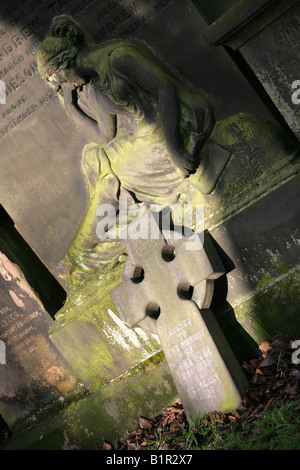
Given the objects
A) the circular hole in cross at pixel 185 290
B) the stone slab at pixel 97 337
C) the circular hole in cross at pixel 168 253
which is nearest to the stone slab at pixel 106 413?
the stone slab at pixel 97 337

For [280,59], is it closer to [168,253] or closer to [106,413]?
[168,253]

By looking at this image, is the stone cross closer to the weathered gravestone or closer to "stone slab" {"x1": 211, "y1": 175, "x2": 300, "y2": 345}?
"stone slab" {"x1": 211, "y1": 175, "x2": 300, "y2": 345}

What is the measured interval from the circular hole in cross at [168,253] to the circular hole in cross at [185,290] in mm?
210

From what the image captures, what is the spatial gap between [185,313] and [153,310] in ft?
1.12

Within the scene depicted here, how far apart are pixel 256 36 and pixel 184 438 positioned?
2616mm

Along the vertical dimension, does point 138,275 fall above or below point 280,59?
below

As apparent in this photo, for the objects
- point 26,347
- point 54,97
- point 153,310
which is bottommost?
point 153,310

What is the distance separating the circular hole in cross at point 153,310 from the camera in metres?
4.05

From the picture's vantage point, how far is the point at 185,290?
391 centimetres

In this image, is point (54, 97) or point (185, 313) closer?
point (185, 313)

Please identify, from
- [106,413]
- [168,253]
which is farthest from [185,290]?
[106,413]

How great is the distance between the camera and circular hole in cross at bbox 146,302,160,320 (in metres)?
4.05

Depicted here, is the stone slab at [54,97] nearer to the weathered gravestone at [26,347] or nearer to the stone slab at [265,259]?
the weathered gravestone at [26,347]

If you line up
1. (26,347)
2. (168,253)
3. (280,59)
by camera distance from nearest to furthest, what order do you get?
(280,59)
(168,253)
(26,347)
